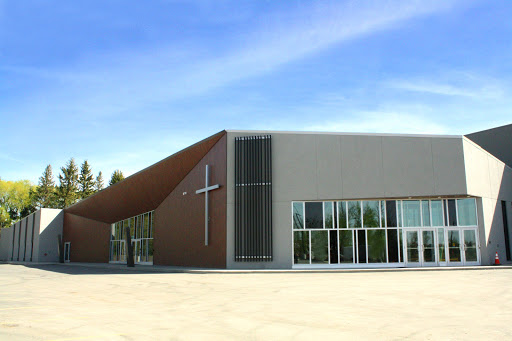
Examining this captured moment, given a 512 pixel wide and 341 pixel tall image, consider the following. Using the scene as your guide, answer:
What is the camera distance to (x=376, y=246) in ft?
84.7

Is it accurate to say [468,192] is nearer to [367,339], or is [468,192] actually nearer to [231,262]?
[231,262]

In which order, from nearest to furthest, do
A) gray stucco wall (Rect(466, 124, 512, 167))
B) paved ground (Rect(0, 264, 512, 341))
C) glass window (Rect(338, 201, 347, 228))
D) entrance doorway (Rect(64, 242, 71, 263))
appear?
paved ground (Rect(0, 264, 512, 341)) < glass window (Rect(338, 201, 347, 228)) < gray stucco wall (Rect(466, 124, 512, 167)) < entrance doorway (Rect(64, 242, 71, 263))

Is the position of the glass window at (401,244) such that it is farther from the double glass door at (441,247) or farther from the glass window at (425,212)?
the glass window at (425,212)

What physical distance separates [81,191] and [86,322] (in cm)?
8188

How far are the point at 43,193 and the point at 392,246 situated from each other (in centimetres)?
7287

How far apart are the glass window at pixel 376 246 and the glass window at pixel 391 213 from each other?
0.64 meters

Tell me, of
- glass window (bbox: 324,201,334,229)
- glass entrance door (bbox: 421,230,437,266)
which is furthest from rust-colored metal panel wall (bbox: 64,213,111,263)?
glass entrance door (bbox: 421,230,437,266)

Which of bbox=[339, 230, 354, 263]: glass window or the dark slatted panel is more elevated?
the dark slatted panel

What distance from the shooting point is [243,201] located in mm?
26344

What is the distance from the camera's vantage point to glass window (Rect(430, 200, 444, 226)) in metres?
26.2

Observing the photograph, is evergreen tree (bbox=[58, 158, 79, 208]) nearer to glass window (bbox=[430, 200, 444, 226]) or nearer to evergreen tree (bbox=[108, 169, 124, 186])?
evergreen tree (bbox=[108, 169, 124, 186])

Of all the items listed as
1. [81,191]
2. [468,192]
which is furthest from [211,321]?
[81,191]

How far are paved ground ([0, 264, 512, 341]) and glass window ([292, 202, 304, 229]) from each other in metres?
10.9

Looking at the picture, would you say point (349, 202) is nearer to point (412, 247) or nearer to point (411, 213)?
point (411, 213)
